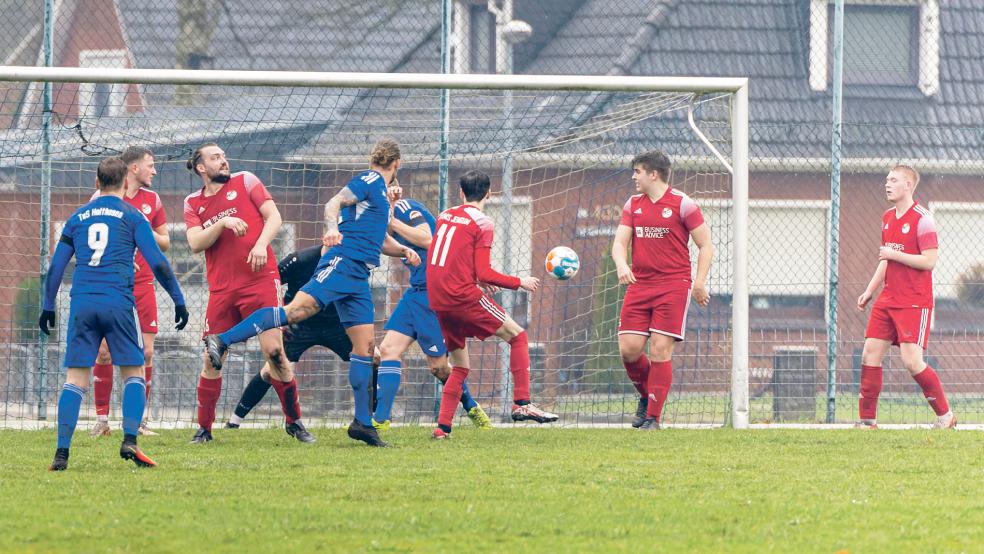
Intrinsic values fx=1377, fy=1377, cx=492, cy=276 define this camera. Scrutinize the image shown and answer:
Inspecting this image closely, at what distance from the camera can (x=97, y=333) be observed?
7.68m

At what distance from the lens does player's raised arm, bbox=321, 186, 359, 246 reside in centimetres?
870

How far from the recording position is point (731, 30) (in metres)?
21.0

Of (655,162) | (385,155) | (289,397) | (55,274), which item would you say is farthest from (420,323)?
(55,274)

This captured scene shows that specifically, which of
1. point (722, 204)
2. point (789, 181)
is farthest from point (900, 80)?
point (722, 204)

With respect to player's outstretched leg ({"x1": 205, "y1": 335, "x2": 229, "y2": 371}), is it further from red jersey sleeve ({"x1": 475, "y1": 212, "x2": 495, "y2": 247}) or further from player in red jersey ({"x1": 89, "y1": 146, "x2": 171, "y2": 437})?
red jersey sleeve ({"x1": 475, "y1": 212, "x2": 495, "y2": 247})

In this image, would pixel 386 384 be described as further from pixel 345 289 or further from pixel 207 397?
pixel 207 397

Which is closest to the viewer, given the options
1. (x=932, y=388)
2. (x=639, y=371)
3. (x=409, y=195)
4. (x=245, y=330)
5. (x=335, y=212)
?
(x=245, y=330)

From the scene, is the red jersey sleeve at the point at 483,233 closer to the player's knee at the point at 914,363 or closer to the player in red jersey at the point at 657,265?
the player in red jersey at the point at 657,265

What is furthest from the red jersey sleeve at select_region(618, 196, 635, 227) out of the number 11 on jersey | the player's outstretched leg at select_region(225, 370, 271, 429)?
the player's outstretched leg at select_region(225, 370, 271, 429)

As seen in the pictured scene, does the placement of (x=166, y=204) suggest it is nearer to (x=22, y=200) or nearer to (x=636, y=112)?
(x=22, y=200)

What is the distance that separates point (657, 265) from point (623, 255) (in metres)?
0.26

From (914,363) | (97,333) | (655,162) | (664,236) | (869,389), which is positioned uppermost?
(655,162)

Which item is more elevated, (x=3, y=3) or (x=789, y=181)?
(x=3, y=3)

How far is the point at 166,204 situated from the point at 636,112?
517cm
